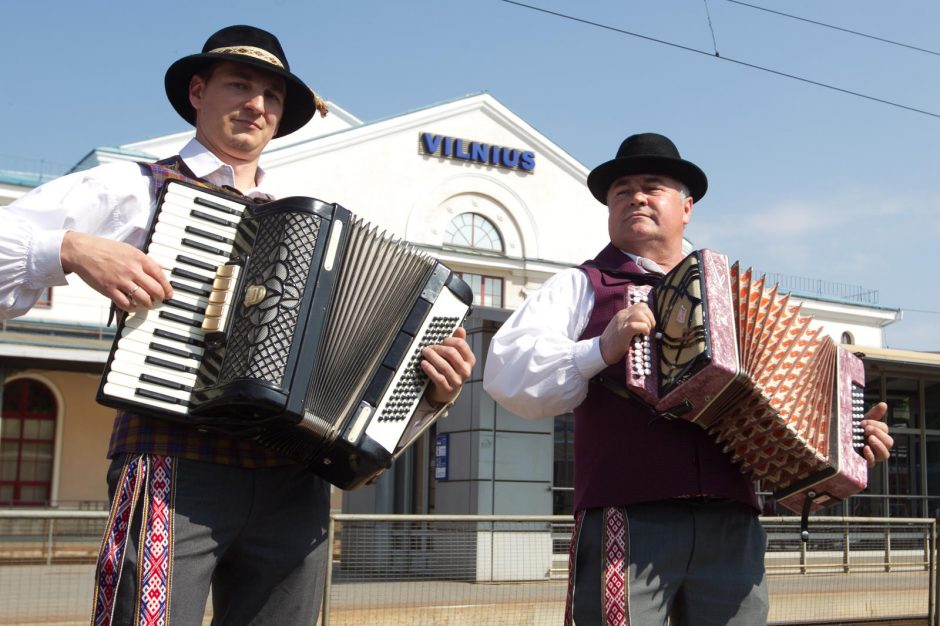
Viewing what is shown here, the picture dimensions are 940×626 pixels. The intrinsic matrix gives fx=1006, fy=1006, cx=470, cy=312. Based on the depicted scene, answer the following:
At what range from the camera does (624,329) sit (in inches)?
117

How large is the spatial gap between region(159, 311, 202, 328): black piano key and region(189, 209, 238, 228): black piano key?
A: 0.25 metres

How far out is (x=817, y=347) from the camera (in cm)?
321

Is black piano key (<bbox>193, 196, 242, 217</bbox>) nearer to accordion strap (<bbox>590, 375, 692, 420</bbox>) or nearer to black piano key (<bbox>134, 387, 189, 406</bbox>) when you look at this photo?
black piano key (<bbox>134, 387, 189, 406</bbox>)

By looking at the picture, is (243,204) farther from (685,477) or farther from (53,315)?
(53,315)

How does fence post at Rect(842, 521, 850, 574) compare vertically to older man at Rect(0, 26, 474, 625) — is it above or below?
below

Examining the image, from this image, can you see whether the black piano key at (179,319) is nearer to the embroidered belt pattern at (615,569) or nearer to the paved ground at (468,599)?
the embroidered belt pattern at (615,569)

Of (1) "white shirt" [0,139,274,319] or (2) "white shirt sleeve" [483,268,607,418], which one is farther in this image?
(2) "white shirt sleeve" [483,268,607,418]

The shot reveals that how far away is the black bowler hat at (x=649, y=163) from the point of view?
3436 mm

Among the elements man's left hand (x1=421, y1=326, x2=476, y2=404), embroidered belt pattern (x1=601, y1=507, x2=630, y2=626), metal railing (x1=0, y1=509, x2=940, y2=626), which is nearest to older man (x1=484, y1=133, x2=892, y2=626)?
embroidered belt pattern (x1=601, y1=507, x2=630, y2=626)

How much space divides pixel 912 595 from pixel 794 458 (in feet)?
20.6

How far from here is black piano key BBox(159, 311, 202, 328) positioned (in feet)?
7.70

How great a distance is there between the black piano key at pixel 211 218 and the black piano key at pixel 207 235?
0.03 meters

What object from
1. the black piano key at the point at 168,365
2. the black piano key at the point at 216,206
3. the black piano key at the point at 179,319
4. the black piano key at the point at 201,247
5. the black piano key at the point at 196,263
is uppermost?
the black piano key at the point at 216,206

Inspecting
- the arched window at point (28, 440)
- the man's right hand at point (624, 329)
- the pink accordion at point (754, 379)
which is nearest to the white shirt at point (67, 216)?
the man's right hand at point (624, 329)
